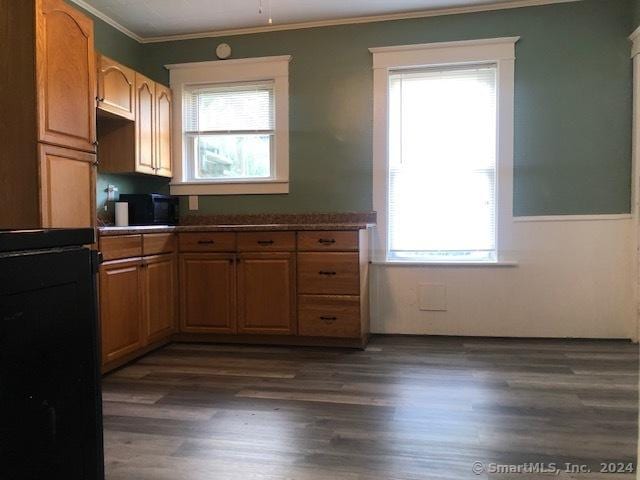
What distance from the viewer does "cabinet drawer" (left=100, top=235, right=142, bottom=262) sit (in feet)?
9.70

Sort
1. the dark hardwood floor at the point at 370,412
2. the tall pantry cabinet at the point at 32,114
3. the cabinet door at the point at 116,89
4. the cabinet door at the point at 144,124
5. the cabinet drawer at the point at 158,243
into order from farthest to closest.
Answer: the cabinet door at the point at 144,124
the cabinet drawer at the point at 158,243
the cabinet door at the point at 116,89
the tall pantry cabinet at the point at 32,114
the dark hardwood floor at the point at 370,412

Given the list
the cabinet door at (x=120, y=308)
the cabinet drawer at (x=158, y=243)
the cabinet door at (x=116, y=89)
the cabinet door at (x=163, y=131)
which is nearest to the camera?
the cabinet door at (x=120, y=308)

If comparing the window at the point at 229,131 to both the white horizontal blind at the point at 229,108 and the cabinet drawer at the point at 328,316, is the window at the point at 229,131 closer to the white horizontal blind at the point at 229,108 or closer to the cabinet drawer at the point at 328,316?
the white horizontal blind at the point at 229,108

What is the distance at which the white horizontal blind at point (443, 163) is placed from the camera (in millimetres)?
3891

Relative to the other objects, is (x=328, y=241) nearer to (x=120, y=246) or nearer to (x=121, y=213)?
(x=120, y=246)

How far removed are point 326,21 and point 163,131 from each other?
5.31 ft

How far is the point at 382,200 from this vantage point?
4.01m

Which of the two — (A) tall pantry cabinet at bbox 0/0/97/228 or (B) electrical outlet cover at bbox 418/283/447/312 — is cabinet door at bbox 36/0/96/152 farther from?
(B) electrical outlet cover at bbox 418/283/447/312

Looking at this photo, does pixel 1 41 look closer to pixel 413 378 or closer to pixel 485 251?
pixel 413 378

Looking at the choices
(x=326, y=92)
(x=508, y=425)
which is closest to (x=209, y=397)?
(x=508, y=425)

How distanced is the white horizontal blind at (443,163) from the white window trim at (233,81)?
887 mm

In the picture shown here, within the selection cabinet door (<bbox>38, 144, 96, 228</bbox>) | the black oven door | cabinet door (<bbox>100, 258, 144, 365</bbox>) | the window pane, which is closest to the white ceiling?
the window pane

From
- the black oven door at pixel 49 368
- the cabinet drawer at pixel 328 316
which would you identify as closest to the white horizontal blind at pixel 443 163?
the cabinet drawer at pixel 328 316

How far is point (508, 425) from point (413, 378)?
0.73m
